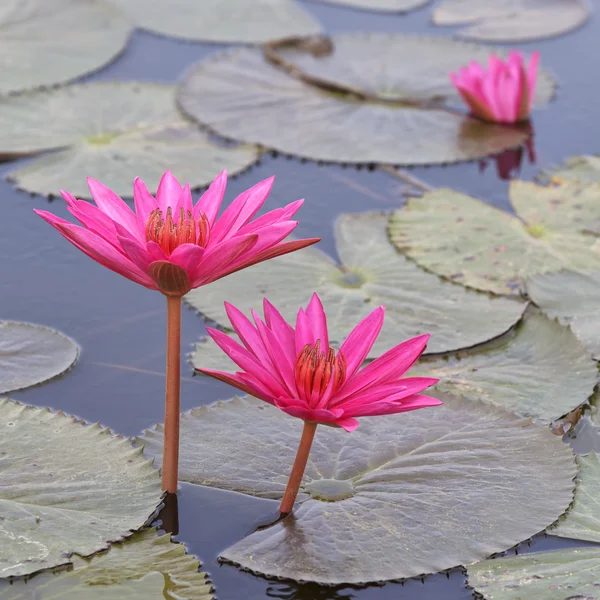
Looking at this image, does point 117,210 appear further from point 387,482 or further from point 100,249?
point 387,482

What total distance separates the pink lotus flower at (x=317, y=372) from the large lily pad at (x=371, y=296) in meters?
0.73

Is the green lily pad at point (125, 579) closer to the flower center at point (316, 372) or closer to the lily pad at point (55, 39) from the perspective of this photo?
the flower center at point (316, 372)

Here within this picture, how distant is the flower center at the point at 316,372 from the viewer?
1531mm

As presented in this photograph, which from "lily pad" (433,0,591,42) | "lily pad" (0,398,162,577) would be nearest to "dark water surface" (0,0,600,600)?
"lily pad" (0,398,162,577)

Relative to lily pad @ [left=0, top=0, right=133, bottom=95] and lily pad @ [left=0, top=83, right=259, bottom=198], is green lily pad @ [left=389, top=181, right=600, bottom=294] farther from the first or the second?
lily pad @ [left=0, top=0, right=133, bottom=95]

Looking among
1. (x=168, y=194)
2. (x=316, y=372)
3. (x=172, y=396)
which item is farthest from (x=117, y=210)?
A: (x=316, y=372)

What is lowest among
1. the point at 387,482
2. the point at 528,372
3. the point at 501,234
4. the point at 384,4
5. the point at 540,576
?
the point at 540,576

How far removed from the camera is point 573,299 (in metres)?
2.62

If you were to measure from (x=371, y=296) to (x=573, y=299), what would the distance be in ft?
1.89

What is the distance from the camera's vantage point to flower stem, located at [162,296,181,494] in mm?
1589

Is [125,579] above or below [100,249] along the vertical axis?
below

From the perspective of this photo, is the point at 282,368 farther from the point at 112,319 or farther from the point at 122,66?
the point at 122,66

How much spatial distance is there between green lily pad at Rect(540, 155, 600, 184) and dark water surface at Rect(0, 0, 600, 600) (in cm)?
8

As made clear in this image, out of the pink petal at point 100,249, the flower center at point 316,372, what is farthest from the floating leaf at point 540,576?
the pink petal at point 100,249
